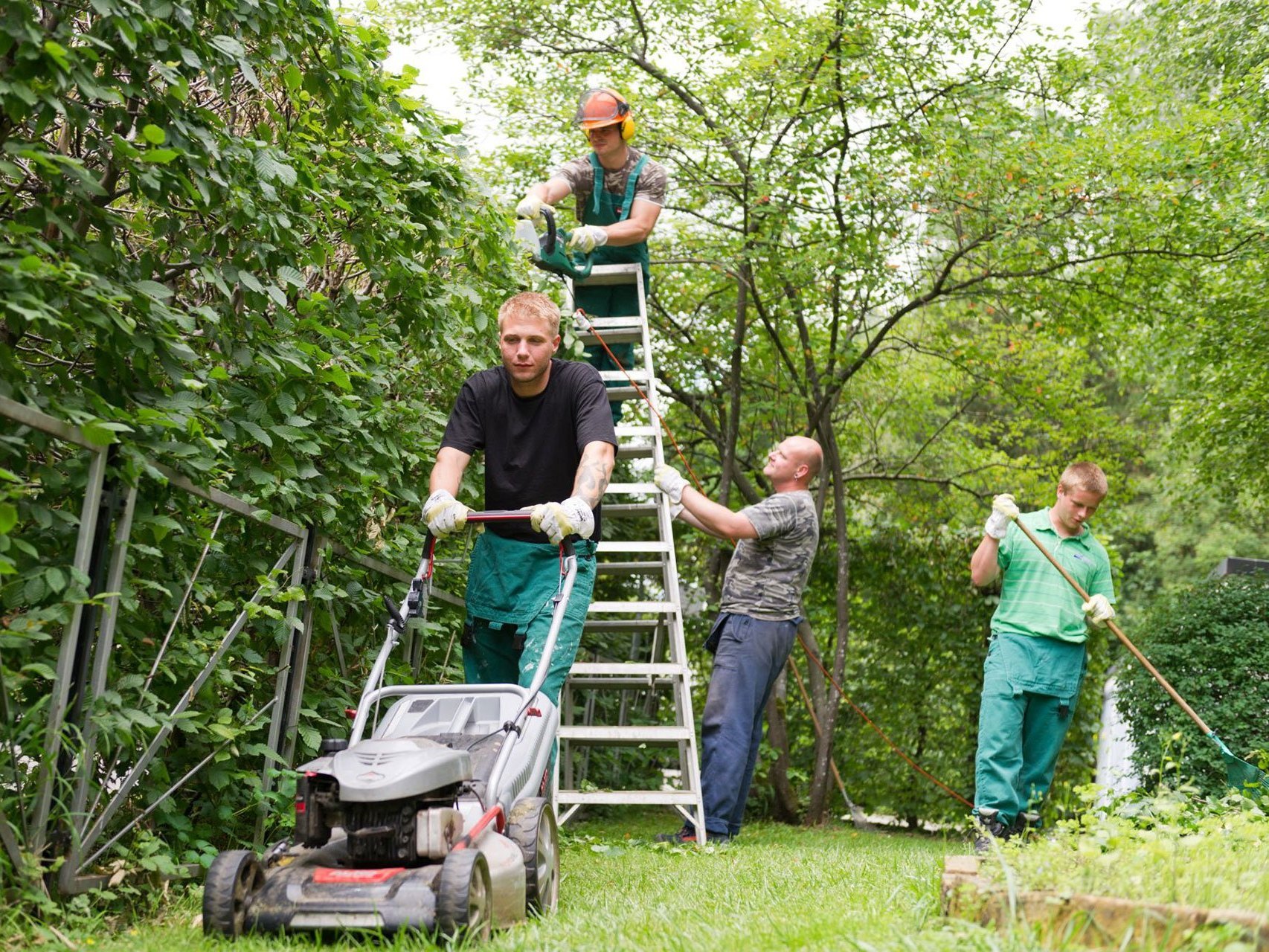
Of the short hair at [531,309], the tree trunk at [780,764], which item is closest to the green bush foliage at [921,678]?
the tree trunk at [780,764]

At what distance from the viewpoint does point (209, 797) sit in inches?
149

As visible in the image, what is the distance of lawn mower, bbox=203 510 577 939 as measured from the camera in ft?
9.20

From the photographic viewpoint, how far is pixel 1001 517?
613 centimetres

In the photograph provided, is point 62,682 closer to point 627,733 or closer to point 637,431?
point 627,733

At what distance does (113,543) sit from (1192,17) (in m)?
11.3

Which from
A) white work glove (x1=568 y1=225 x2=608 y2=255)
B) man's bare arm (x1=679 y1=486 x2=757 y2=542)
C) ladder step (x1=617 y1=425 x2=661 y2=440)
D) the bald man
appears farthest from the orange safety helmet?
man's bare arm (x1=679 y1=486 x2=757 y2=542)

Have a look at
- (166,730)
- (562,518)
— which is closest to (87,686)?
(166,730)

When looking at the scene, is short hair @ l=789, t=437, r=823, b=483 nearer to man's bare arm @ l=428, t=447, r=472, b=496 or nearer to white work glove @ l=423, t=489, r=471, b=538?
man's bare arm @ l=428, t=447, r=472, b=496

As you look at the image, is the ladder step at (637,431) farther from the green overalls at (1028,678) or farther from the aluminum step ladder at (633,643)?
the green overalls at (1028,678)

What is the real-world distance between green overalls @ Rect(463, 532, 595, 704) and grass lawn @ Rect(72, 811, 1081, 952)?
75cm

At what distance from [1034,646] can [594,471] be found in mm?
2807

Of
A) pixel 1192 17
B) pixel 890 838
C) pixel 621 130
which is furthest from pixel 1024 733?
pixel 1192 17

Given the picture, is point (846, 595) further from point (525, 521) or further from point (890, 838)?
point (525, 521)

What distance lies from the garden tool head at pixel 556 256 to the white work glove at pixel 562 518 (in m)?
2.85
